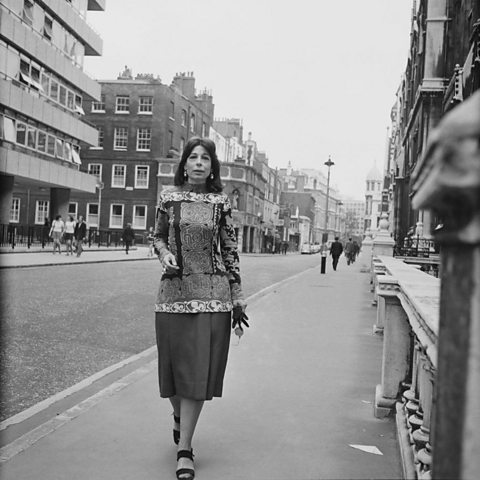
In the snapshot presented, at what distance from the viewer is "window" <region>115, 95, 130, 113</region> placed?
53062 millimetres

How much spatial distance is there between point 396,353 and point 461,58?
9.06 meters

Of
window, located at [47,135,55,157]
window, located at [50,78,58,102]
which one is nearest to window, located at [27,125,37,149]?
window, located at [47,135,55,157]

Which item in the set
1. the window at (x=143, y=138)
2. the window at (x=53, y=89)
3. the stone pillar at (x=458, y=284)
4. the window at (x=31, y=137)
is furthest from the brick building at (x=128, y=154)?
the stone pillar at (x=458, y=284)

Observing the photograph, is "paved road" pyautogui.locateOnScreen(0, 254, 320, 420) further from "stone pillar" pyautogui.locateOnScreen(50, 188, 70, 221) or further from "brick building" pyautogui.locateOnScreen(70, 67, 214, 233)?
"brick building" pyautogui.locateOnScreen(70, 67, 214, 233)

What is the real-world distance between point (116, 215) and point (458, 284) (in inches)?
2060

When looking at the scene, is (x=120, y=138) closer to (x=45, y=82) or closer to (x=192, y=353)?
(x=45, y=82)

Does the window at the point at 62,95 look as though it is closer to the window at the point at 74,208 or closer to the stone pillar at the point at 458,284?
the window at the point at 74,208

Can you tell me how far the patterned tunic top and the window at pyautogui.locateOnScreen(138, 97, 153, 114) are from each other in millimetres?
51350

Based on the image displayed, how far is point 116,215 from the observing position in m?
51.9

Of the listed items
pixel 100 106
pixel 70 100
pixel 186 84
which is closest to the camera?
pixel 70 100

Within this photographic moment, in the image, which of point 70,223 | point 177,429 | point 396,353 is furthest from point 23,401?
point 70,223

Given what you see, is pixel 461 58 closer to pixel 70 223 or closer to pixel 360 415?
pixel 360 415

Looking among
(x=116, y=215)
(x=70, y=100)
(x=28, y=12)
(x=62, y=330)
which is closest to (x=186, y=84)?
(x=116, y=215)

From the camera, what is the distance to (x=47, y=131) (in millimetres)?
31141
